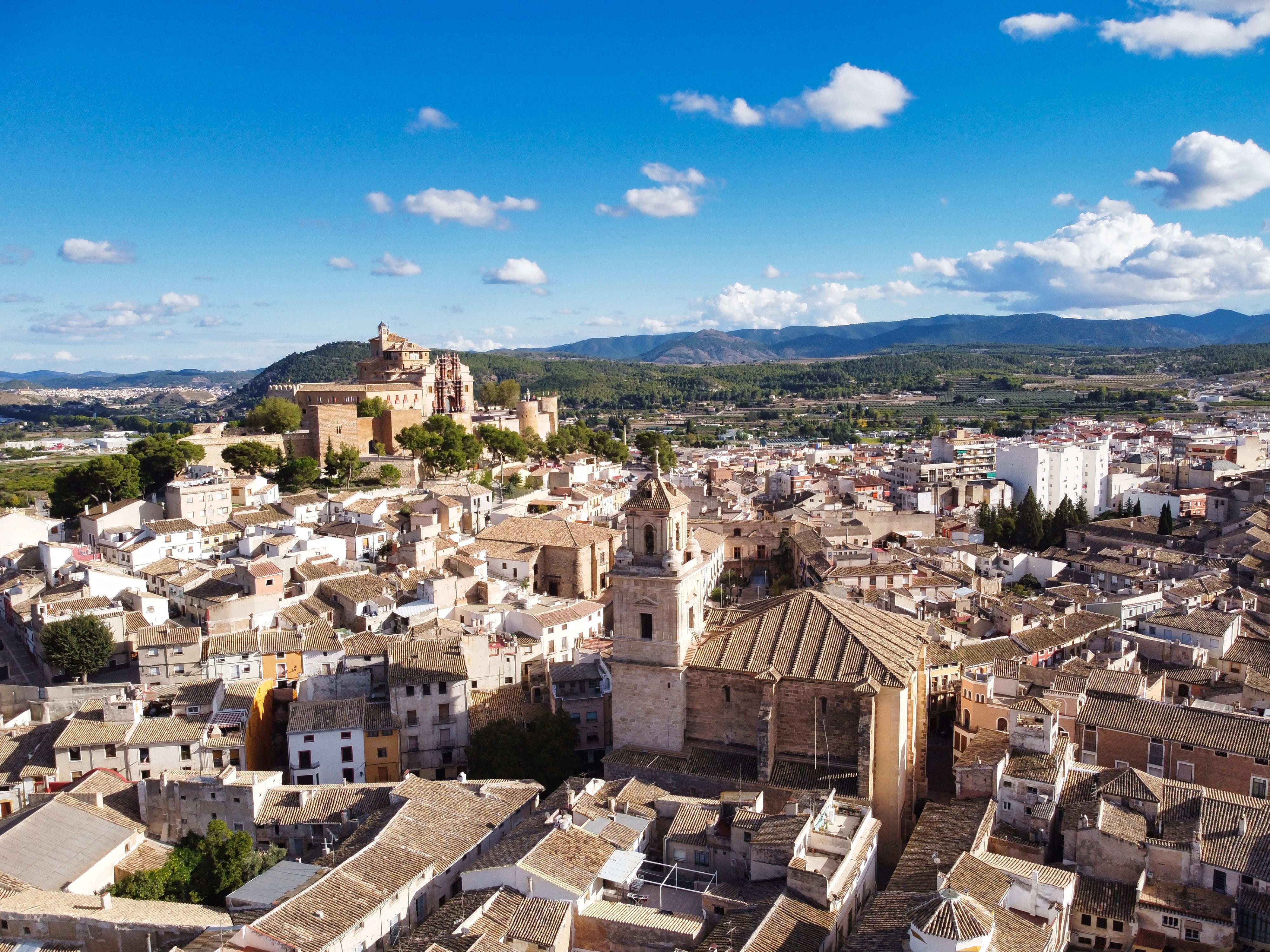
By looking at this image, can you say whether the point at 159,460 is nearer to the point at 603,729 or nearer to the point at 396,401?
the point at 396,401

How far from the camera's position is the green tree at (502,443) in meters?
60.6

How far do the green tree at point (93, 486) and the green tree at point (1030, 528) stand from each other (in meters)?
42.8

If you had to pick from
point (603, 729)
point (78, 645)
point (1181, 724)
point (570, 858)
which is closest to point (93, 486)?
point (78, 645)

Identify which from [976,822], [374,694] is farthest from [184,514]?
[976,822]

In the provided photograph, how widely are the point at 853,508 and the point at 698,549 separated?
30894 mm

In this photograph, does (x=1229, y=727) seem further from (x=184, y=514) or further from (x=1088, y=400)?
(x=1088, y=400)

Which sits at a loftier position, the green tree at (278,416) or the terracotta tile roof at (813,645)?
the green tree at (278,416)

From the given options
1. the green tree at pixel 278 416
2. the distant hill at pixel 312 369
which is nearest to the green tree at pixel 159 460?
the green tree at pixel 278 416

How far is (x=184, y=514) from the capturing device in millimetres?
43344

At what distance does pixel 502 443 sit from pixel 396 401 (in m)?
7.87

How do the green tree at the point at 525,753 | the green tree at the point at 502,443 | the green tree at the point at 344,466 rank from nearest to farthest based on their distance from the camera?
1. the green tree at the point at 525,753
2. the green tree at the point at 344,466
3. the green tree at the point at 502,443

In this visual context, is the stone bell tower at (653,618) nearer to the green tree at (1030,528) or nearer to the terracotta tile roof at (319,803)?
the terracotta tile roof at (319,803)

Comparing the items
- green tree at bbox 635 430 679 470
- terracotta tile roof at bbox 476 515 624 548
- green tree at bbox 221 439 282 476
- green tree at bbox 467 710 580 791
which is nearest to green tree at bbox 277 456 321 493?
green tree at bbox 221 439 282 476

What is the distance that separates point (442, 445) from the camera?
55.2 metres
